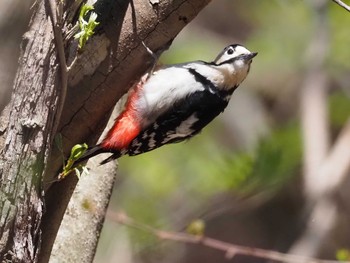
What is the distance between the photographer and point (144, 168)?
280 inches

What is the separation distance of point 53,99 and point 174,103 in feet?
4.08

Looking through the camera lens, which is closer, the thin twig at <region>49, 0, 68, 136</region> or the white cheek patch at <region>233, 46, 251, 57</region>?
the thin twig at <region>49, 0, 68, 136</region>

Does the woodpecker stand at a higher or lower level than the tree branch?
lower

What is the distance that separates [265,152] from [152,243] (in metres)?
1.10

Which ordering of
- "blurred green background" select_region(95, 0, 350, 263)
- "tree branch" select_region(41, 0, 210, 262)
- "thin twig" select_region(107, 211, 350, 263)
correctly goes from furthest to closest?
1. "blurred green background" select_region(95, 0, 350, 263)
2. "thin twig" select_region(107, 211, 350, 263)
3. "tree branch" select_region(41, 0, 210, 262)

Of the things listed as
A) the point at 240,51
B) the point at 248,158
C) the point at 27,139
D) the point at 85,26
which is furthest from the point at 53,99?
the point at 248,158

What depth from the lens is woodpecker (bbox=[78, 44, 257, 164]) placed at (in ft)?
12.6

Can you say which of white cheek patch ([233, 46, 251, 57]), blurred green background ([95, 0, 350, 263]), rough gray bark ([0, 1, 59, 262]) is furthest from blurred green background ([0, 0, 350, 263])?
rough gray bark ([0, 1, 59, 262])

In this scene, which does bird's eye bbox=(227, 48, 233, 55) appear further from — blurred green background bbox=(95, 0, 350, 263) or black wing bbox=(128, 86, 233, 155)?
blurred green background bbox=(95, 0, 350, 263)

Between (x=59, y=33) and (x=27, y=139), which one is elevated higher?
(x=59, y=33)

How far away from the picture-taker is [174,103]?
3.92 metres

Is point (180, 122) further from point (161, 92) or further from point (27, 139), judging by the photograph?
point (27, 139)

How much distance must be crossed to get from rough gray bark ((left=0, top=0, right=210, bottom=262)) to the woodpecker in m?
0.59

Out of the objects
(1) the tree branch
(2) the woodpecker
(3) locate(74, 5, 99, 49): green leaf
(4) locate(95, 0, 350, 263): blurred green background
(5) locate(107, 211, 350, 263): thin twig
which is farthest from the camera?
(4) locate(95, 0, 350, 263): blurred green background
